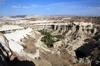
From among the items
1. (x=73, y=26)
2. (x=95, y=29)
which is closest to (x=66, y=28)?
(x=73, y=26)

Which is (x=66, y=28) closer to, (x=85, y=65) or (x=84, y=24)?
(x=84, y=24)

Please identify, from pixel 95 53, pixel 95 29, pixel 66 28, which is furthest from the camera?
pixel 66 28

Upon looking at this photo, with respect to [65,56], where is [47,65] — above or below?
above

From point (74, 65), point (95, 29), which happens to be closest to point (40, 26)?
point (95, 29)

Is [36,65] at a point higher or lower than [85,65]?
higher

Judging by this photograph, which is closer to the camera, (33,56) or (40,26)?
(33,56)

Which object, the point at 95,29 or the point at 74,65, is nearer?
the point at 74,65

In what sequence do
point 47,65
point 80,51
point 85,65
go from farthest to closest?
point 80,51
point 85,65
point 47,65

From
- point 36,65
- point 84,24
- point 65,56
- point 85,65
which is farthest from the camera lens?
point 84,24

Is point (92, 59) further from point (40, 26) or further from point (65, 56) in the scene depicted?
point (40, 26)
